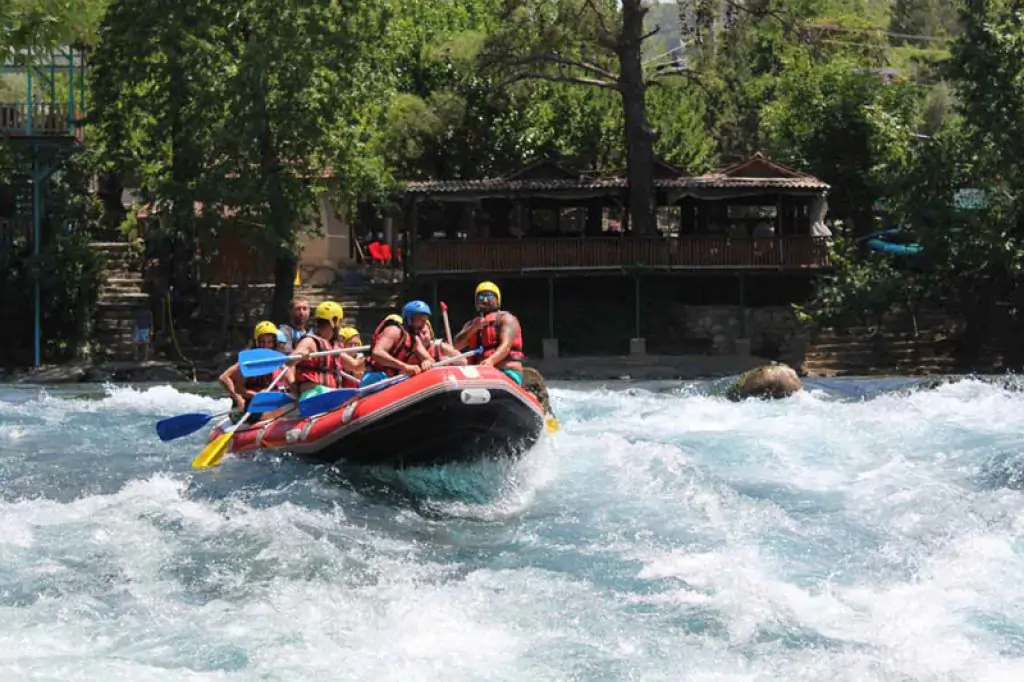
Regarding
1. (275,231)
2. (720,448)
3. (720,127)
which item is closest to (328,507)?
(720,448)

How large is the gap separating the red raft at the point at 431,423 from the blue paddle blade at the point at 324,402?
0.25 meters

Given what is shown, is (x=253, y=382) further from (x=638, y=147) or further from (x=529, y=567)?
(x=638, y=147)

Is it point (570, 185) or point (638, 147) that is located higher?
point (638, 147)

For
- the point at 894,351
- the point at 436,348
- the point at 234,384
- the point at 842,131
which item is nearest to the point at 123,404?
the point at 234,384

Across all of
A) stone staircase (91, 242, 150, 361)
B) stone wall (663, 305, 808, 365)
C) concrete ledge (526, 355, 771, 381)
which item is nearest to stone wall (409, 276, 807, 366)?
stone wall (663, 305, 808, 365)

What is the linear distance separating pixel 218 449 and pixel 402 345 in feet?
6.69

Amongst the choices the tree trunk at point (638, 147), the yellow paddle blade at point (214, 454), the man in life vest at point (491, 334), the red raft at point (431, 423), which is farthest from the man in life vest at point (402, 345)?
the tree trunk at point (638, 147)

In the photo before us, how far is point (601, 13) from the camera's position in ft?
106

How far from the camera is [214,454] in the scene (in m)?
13.9

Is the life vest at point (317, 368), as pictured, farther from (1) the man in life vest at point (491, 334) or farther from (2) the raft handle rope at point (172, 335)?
(2) the raft handle rope at point (172, 335)

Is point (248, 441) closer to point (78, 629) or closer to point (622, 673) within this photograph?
point (78, 629)

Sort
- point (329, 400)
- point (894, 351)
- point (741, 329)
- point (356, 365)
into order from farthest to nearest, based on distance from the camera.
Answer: point (741, 329)
point (894, 351)
point (356, 365)
point (329, 400)

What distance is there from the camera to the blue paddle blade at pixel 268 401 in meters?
13.9

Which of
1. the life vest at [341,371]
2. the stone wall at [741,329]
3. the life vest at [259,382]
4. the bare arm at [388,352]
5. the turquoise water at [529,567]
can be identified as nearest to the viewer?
the turquoise water at [529,567]
